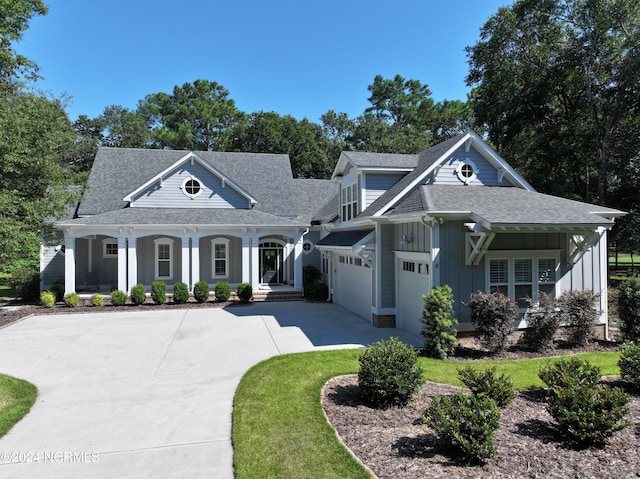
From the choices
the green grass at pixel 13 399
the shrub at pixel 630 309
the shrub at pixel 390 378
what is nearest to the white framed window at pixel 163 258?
the green grass at pixel 13 399

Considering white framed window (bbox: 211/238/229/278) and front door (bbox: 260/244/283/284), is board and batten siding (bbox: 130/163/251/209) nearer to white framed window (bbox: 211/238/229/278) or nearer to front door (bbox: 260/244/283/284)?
white framed window (bbox: 211/238/229/278)

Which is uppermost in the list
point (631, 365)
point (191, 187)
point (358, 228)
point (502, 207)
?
point (191, 187)

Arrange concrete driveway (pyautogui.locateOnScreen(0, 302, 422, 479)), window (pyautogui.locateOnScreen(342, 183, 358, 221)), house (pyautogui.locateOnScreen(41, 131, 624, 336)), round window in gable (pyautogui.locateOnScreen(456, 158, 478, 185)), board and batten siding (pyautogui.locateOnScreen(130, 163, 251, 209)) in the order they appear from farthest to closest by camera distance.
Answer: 1. board and batten siding (pyautogui.locateOnScreen(130, 163, 251, 209))
2. window (pyautogui.locateOnScreen(342, 183, 358, 221))
3. round window in gable (pyautogui.locateOnScreen(456, 158, 478, 185))
4. house (pyautogui.locateOnScreen(41, 131, 624, 336))
5. concrete driveway (pyautogui.locateOnScreen(0, 302, 422, 479))

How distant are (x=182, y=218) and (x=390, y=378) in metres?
15.0

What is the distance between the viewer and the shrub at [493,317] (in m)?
9.25

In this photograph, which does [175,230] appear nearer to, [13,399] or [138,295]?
[138,295]

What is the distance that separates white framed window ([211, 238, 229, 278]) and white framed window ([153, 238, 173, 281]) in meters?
A: 2.08

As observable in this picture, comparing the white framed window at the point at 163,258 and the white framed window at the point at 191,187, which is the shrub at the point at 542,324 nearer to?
the white framed window at the point at 191,187

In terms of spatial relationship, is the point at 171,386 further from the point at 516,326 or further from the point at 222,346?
the point at 516,326

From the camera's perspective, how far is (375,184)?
14.9 m

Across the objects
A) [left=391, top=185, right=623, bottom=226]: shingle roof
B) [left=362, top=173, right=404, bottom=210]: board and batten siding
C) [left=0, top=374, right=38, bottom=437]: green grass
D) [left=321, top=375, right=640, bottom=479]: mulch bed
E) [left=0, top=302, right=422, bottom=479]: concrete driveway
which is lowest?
[left=0, top=302, right=422, bottom=479]: concrete driveway

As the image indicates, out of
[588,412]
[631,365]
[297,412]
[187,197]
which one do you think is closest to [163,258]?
[187,197]

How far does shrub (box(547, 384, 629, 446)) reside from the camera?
4.79m

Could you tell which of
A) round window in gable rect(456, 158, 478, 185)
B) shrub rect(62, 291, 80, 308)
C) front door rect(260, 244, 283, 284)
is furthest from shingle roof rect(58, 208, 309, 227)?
round window in gable rect(456, 158, 478, 185)
